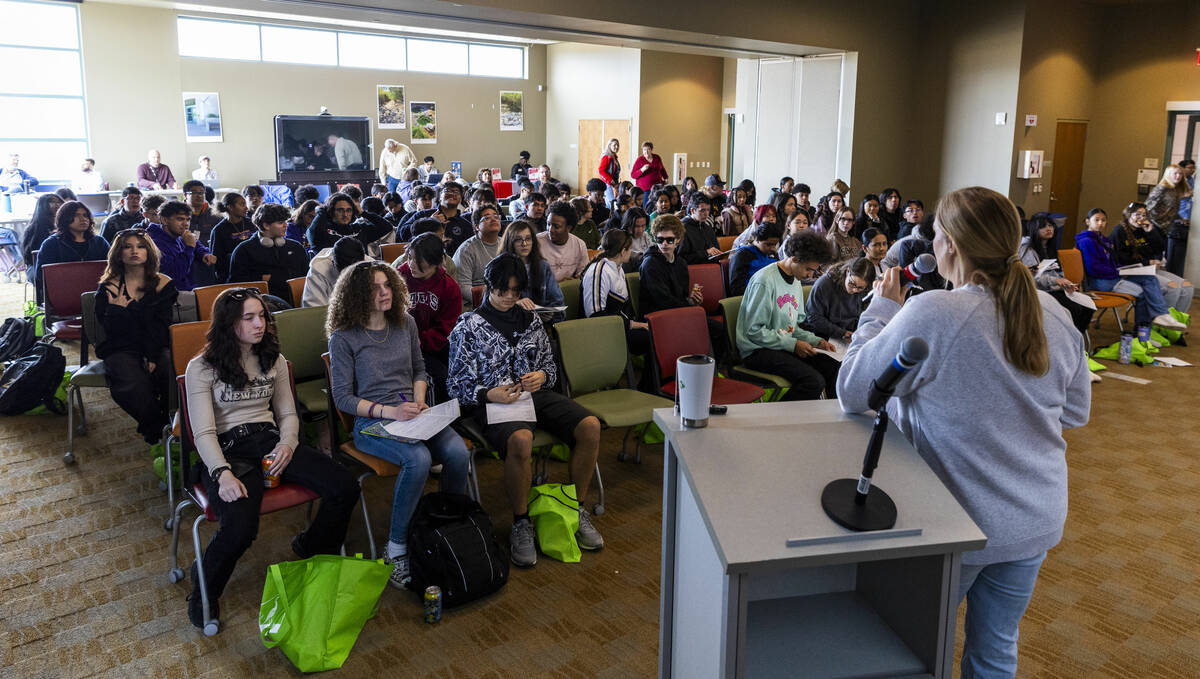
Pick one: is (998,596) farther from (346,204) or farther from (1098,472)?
(346,204)

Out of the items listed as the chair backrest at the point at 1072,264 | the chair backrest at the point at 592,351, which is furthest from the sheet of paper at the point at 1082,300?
the chair backrest at the point at 592,351

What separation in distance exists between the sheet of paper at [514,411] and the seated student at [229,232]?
3513mm

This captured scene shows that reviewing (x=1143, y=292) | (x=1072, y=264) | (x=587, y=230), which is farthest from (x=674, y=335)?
(x=1143, y=292)

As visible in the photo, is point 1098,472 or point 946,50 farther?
point 946,50

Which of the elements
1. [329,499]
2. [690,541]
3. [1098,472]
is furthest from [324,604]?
[1098,472]

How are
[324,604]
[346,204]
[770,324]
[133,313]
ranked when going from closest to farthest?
[324,604], [133,313], [770,324], [346,204]

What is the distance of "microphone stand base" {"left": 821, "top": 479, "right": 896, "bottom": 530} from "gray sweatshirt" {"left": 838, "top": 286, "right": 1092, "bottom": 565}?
26 centimetres

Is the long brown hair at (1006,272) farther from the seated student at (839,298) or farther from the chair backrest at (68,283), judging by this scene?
the chair backrest at (68,283)

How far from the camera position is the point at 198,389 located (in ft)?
10.6

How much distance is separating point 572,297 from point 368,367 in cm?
224

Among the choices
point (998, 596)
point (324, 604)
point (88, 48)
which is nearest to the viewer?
point (998, 596)

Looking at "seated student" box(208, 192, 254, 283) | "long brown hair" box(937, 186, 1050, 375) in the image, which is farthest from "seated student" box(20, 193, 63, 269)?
"long brown hair" box(937, 186, 1050, 375)

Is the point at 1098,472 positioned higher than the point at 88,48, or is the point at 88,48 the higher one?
the point at 88,48

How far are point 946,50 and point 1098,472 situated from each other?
7.74m
